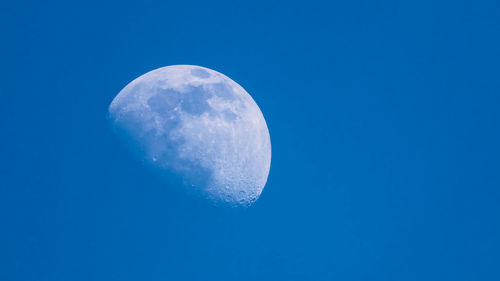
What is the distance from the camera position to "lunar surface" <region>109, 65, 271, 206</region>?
6.67m

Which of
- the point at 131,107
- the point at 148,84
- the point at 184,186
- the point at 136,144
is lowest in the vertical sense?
the point at 184,186

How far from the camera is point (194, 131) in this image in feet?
21.9

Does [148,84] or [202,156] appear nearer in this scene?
[202,156]

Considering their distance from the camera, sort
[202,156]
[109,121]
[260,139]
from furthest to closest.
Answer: [260,139], [109,121], [202,156]

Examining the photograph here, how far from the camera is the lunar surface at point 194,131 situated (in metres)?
6.67

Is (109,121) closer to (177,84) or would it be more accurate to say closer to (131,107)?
(131,107)

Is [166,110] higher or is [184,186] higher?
[166,110]

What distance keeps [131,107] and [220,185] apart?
1.83 m

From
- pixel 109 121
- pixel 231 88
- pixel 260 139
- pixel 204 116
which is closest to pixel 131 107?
pixel 109 121

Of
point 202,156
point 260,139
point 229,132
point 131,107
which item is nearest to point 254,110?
point 260,139

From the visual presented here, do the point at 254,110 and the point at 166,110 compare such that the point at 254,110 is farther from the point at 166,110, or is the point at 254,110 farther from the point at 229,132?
the point at 166,110

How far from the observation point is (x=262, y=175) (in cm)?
794

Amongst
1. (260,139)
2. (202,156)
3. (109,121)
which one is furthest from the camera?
(260,139)

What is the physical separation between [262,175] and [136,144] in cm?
233
